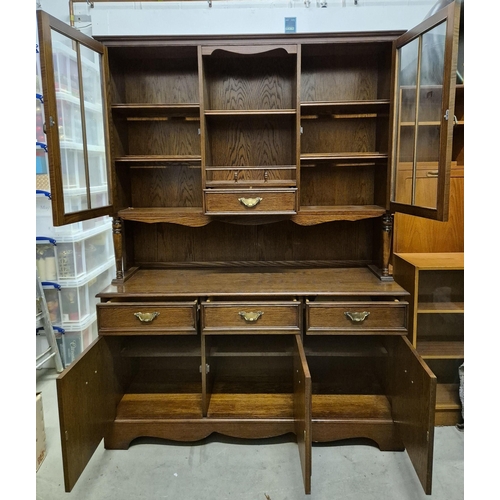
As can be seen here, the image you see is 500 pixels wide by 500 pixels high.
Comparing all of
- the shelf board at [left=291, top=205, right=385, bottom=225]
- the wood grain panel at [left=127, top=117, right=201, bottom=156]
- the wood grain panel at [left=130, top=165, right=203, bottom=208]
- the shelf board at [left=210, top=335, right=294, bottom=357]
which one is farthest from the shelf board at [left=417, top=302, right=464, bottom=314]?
the wood grain panel at [left=127, top=117, right=201, bottom=156]

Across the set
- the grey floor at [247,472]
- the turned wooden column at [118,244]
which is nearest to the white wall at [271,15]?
the turned wooden column at [118,244]

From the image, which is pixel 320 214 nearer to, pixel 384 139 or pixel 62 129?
pixel 384 139

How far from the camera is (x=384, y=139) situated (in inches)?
77.2

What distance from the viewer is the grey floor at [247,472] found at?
64.4 inches

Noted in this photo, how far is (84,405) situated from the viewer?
1.56 meters

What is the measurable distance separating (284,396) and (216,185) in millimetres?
1129

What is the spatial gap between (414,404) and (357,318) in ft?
1.32

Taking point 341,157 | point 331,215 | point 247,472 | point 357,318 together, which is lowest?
point 247,472

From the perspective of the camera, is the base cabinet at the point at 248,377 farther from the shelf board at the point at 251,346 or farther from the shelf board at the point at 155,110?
the shelf board at the point at 155,110

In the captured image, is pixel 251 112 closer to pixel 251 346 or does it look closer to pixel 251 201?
pixel 251 201

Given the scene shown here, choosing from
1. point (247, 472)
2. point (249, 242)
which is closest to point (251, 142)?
point (249, 242)

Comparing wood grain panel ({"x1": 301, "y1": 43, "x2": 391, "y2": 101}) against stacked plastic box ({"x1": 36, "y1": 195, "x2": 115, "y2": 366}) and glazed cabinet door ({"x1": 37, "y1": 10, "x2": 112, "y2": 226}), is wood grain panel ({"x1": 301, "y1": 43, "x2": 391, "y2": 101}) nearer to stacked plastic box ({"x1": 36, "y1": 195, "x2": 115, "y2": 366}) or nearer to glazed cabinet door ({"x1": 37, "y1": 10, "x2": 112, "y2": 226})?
glazed cabinet door ({"x1": 37, "y1": 10, "x2": 112, "y2": 226})

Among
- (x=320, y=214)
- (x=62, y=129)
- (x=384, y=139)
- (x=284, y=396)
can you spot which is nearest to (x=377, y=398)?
(x=284, y=396)

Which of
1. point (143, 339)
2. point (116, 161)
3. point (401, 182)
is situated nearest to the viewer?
point (401, 182)
